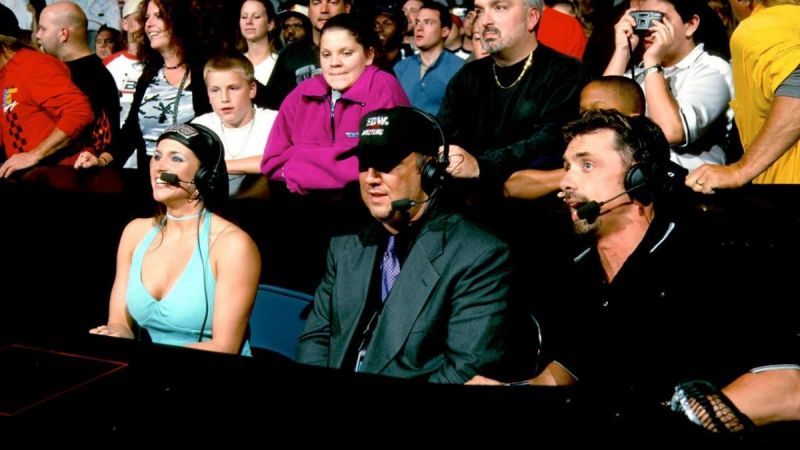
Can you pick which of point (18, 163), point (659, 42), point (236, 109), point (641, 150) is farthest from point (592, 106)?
point (18, 163)

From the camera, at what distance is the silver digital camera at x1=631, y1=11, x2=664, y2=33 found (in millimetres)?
3301

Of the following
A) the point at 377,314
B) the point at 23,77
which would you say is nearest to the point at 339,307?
the point at 377,314

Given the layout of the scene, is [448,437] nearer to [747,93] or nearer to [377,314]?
[377,314]

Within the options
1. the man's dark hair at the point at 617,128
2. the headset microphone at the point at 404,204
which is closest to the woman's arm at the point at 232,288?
the headset microphone at the point at 404,204

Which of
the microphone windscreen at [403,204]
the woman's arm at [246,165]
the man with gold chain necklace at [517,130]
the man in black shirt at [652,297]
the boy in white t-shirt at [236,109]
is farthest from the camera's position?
the boy in white t-shirt at [236,109]

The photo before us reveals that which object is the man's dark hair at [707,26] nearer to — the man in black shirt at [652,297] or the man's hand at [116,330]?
the man in black shirt at [652,297]

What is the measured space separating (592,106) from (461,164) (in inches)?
18.8

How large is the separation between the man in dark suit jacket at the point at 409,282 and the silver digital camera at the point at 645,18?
1.14 meters

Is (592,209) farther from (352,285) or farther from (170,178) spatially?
(170,178)

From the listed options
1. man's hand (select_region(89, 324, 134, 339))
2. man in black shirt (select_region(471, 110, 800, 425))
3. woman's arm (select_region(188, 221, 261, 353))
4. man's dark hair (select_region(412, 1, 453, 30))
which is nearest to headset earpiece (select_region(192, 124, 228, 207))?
woman's arm (select_region(188, 221, 261, 353))

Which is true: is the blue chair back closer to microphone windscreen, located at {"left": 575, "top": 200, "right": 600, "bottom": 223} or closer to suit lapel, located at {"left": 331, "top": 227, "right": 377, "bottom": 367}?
suit lapel, located at {"left": 331, "top": 227, "right": 377, "bottom": 367}

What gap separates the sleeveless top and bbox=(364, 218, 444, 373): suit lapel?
1.81ft

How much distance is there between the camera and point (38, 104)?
4.39 metres

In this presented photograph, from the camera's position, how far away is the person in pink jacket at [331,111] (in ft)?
11.1
